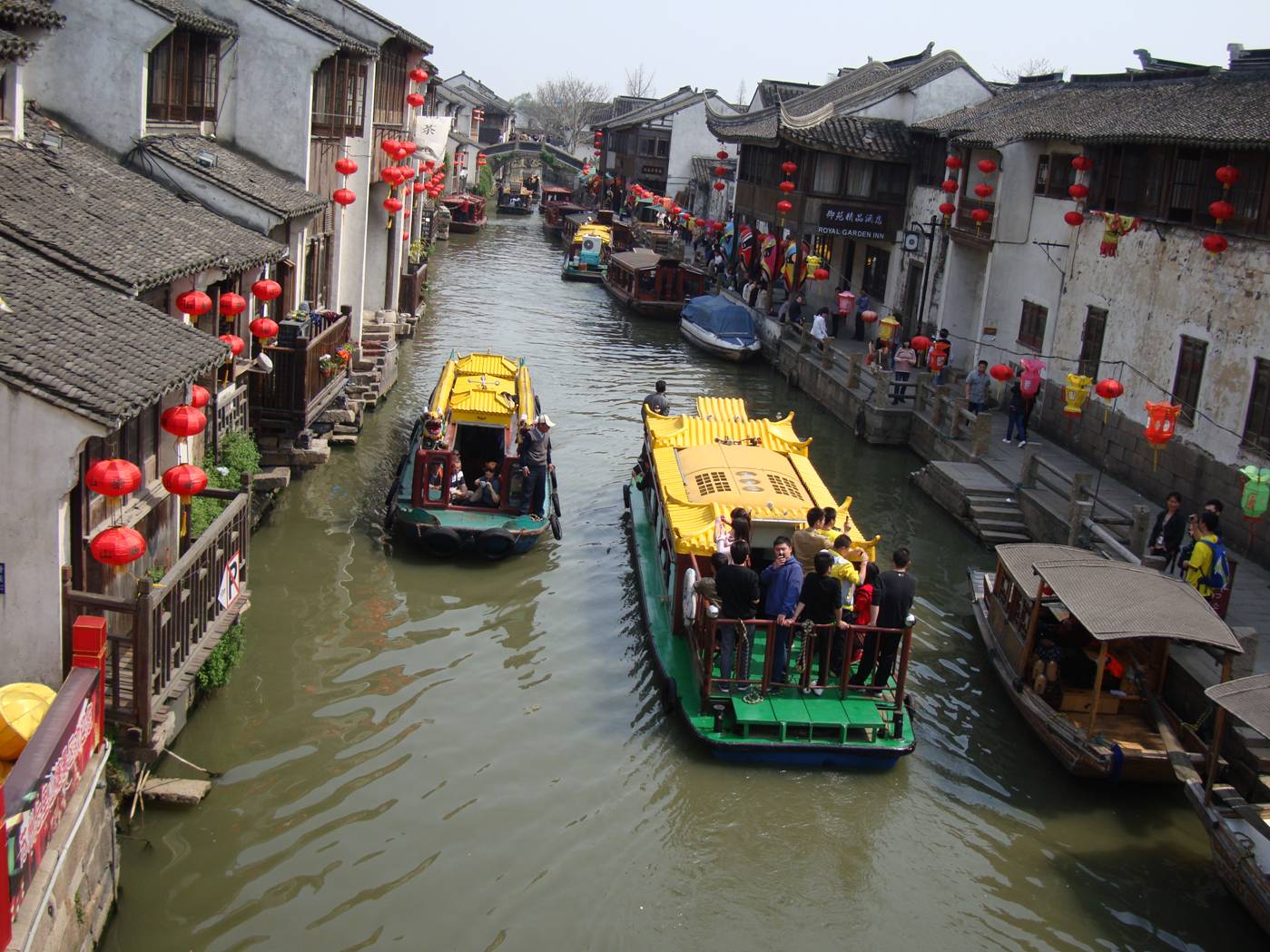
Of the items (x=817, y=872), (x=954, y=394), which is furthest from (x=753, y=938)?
(x=954, y=394)

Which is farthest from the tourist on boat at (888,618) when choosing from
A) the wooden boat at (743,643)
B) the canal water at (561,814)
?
the canal water at (561,814)

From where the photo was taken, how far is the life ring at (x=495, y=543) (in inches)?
663

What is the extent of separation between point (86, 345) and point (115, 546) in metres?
1.62

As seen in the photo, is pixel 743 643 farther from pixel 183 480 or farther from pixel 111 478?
pixel 111 478

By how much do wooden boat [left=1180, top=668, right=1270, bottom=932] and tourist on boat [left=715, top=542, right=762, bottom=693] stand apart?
4.11 m

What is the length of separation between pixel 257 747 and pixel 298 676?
64.4 inches

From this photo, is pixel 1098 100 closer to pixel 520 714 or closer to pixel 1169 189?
pixel 1169 189

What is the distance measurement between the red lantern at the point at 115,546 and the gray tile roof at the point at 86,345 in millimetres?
999

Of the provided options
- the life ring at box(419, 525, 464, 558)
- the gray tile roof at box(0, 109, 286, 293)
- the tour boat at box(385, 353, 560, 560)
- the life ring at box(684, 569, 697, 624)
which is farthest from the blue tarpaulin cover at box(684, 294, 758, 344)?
the life ring at box(684, 569, 697, 624)

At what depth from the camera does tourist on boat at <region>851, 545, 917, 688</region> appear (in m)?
12.6

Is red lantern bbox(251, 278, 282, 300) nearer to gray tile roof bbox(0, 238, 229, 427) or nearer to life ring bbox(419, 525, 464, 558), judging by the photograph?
life ring bbox(419, 525, 464, 558)

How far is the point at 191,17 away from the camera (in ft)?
58.4

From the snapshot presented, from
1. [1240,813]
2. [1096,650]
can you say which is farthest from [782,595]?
[1240,813]

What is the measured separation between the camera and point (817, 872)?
10.9 metres
